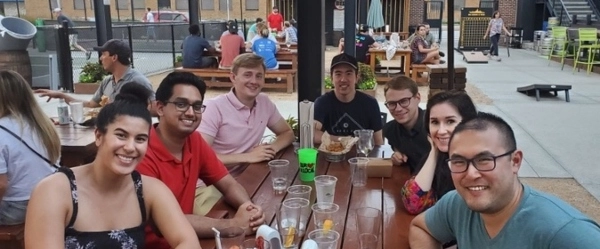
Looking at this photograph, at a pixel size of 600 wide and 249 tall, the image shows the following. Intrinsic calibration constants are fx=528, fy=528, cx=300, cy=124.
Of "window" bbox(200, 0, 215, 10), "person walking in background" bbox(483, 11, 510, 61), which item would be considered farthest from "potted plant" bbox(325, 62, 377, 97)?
"window" bbox(200, 0, 215, 10)

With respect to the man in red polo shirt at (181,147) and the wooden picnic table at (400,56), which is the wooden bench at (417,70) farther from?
the man in red polo shirt at (181,147)

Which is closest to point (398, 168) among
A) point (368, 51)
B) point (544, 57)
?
point (368, 51)

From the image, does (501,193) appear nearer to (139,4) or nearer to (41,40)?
(41,40)

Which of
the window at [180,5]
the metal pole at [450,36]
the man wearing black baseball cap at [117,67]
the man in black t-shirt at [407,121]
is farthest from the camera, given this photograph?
the window at [180,5]

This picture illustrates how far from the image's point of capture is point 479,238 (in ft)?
5.79

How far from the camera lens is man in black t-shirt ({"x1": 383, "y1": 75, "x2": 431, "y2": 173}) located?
3.06 m

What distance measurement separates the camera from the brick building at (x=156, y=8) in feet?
118

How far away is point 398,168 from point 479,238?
53.8 inches

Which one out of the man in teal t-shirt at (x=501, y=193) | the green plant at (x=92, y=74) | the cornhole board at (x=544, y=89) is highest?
the man in teal t-shirt at (x=501, y=193)

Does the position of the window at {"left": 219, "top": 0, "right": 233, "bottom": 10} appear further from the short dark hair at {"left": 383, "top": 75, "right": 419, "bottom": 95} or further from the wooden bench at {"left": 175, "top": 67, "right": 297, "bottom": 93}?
the short dark hair at {"left": 383, "top": 75, "right": 419, "bottom": 95}

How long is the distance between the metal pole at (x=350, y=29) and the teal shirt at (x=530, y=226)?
6827 mm

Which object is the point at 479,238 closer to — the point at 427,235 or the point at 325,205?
the point at 427,235

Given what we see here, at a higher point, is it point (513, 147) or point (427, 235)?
point (513, 147)

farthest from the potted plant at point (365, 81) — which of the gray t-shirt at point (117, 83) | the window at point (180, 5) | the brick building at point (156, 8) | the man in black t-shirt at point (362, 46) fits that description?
the window at point (180, 5)
